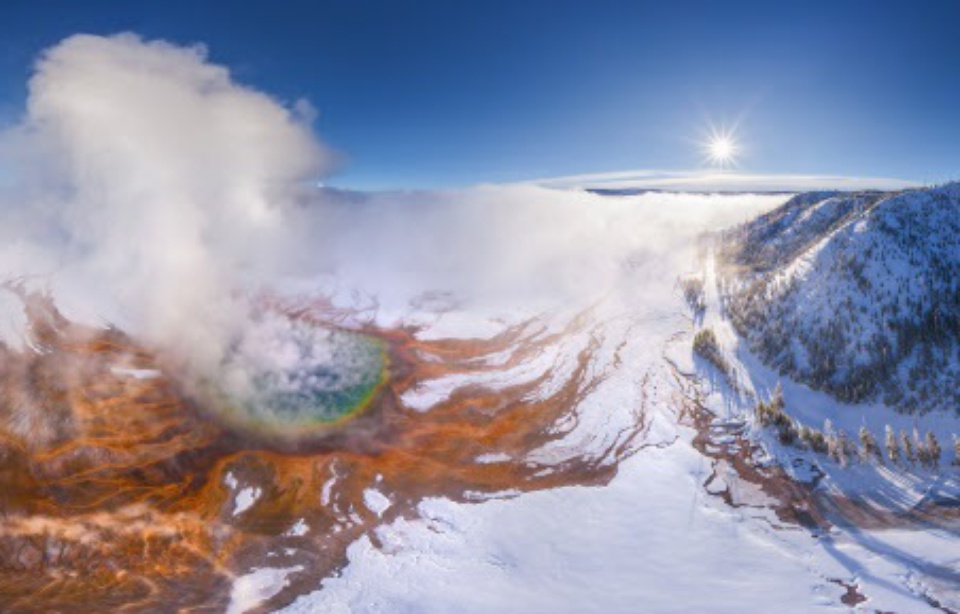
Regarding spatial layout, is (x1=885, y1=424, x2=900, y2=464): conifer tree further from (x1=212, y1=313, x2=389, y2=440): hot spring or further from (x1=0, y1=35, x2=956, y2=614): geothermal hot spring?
(x1=212, y1=313, x2=389, y2=440): hot spring

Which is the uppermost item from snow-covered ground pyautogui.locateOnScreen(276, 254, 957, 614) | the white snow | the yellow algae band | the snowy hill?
the snowy hill

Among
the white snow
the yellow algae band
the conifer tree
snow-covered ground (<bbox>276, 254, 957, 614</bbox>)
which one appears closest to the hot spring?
the yellow algae band

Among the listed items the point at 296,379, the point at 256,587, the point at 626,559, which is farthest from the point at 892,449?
the point at 296,379

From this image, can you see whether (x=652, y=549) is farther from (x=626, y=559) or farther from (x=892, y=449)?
(x=892, y=449)

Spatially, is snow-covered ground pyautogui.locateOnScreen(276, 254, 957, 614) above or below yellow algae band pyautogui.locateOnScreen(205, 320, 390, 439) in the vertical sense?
below

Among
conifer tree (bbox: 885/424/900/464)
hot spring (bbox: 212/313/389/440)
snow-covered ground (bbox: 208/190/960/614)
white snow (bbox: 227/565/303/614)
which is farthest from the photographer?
hot spring (bbox: 212/313/389/440)

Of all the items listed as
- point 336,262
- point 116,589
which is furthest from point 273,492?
point 336,262

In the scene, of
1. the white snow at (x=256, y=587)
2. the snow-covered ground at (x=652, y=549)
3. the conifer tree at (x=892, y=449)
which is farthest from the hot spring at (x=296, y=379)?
the conifer tree at (x=892, y=449)

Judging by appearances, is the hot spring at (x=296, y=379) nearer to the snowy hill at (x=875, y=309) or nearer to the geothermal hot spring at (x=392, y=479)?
the geothermal hot spring at (x=392, y=479)

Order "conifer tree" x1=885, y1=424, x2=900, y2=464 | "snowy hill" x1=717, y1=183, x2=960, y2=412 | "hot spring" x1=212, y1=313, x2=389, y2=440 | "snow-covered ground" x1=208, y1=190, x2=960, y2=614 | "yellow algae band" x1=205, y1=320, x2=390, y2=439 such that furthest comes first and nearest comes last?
1. "hot spring" x1=212, y1=313, x2=389, y2=440
2. "yellow algae band" x1=205, y1=320, x2=390, y2=439
3. "snowy hill" x1=717, y1=183, x2=960, y2=412
4. "conifer tree" x1=885, y1=424, x2=900, y2=464
5. "snow-covered ground" x1=208, y1=190, x2=960, y2=614
